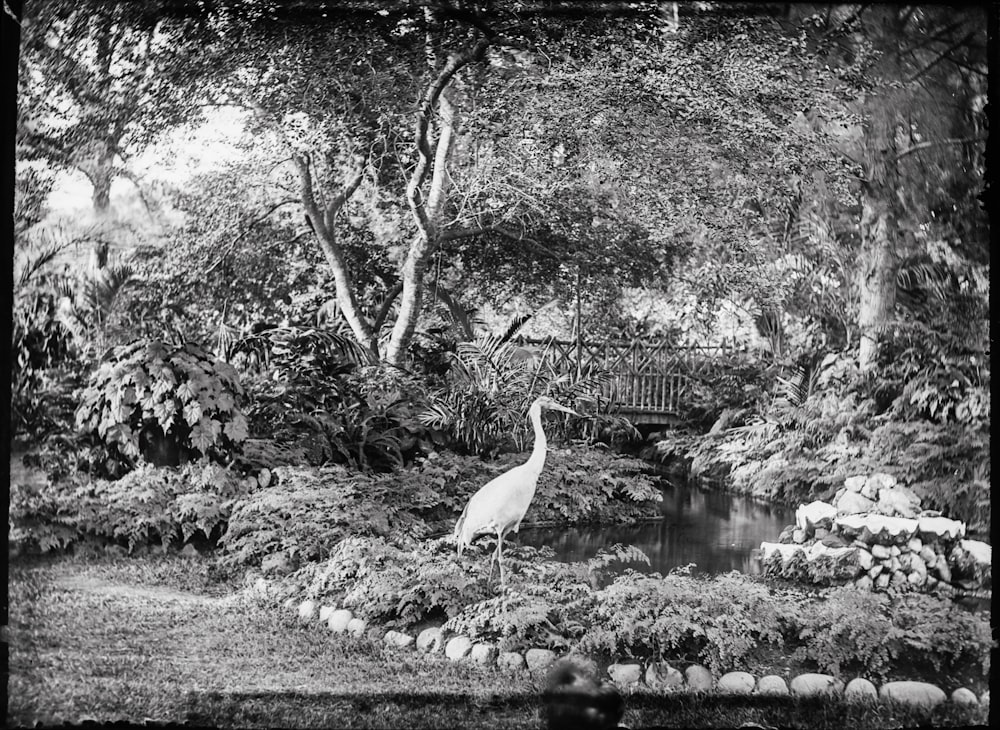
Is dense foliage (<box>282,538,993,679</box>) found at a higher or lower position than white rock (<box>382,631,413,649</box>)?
higher

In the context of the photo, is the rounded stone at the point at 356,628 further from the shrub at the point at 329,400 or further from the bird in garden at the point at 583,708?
the bird in garden at the point at 583,708

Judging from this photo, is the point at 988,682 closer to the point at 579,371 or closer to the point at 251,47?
the point at 579,371

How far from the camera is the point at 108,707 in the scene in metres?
3.14

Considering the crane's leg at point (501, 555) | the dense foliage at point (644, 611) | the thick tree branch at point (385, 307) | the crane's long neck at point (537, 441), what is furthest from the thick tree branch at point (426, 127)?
the dense foliage at point (644, 611)

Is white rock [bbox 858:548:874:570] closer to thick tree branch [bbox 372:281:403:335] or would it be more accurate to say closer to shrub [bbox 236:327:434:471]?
shrub [bbox 236:327:434:471]

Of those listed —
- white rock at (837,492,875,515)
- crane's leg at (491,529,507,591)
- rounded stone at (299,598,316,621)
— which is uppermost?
white rock at (837,492,875,515)

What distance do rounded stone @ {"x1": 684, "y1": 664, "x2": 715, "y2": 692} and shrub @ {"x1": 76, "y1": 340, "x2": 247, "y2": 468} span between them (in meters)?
2.01

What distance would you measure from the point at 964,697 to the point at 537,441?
1919 mm

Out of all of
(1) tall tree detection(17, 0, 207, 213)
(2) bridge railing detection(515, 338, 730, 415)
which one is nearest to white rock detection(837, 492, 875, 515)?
(2) bridge railing detection(515, 338, 730, 415)

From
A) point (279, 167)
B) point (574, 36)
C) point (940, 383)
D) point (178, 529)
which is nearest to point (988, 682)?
point (940, 383)

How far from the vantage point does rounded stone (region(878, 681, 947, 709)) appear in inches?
123

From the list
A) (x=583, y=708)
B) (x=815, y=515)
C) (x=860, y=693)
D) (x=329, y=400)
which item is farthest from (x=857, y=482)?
(x=329, y=400)

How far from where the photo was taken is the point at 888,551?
Result: 325 cm

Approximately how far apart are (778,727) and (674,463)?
1071 millimetres
